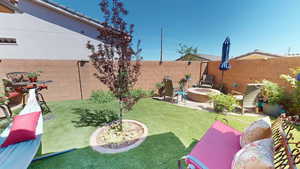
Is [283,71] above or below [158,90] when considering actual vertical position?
above

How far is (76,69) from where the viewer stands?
5.78m

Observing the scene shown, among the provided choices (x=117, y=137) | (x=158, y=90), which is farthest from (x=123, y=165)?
(x=158, y=90)

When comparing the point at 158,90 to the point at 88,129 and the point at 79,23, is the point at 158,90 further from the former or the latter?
the point at 79,23

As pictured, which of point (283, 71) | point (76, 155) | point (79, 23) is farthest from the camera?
point (79, 23)

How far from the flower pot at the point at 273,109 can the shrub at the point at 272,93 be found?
0.15 metres

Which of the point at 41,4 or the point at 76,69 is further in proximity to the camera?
the point at 41,4

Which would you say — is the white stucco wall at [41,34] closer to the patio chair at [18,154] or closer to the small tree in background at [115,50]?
the small tree in background at [115,50]

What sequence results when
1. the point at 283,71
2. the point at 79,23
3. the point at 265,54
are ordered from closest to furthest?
the point at 283,71, the point at 79,23, the point at 265,54

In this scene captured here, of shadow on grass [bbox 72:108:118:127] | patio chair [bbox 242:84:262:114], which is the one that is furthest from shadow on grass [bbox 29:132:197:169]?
patio chair [bbox 242:84:262:114]

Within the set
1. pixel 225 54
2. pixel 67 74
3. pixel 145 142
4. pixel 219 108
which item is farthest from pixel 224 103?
pixel 67 74

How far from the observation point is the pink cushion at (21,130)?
1.90 metres

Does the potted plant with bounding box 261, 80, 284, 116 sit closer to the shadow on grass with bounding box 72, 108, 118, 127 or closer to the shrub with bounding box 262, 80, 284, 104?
the shrub with bounding box 262, 80, 284, 104

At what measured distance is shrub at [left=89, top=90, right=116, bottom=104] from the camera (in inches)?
221

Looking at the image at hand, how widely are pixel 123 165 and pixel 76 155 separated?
3.33ft
